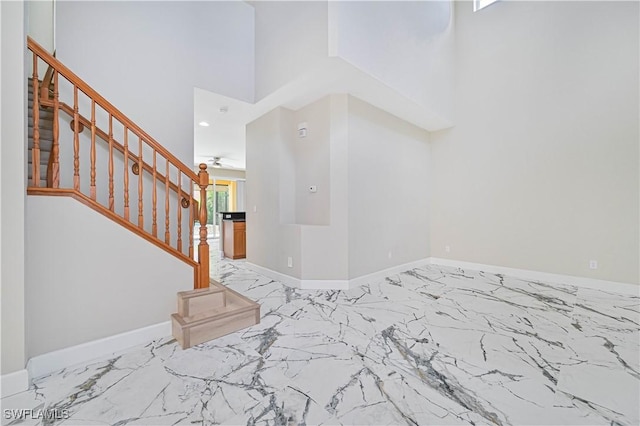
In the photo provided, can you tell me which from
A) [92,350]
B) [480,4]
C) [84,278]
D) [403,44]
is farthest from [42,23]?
[480,4]

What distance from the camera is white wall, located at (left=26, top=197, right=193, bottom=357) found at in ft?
5.64

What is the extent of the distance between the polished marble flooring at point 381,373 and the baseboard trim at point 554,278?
596 millimetres

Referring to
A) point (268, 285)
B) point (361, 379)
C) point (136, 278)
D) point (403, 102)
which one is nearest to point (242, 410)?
point (361, 379)

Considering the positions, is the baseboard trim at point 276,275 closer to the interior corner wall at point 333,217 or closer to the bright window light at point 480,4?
the interior corner wall at point 333,217

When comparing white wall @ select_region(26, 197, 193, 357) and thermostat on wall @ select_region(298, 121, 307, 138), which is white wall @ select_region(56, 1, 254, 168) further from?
white wall @ select_region(26, 197, 193, 357)

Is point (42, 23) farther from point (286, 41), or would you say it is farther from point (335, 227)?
point (335, 227)

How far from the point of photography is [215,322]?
2186 millimetres

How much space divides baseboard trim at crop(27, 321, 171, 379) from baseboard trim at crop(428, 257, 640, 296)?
4.53 metres

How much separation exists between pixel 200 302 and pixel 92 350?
29.8 inches

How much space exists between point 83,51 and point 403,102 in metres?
3.71

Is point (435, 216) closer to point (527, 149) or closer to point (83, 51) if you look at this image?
point (527, 149)

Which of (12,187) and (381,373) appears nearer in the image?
(12,187)

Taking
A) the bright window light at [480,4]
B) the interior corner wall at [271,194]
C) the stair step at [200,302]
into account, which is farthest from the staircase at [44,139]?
the bright window light at [480,4]

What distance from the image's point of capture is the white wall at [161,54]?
2629 millimetres
